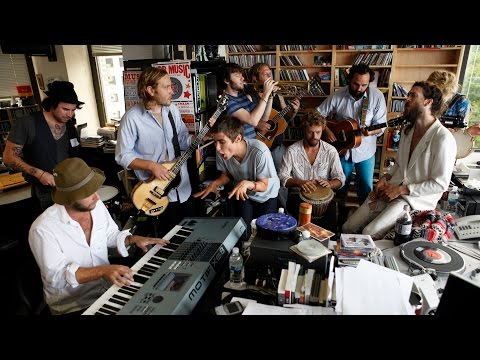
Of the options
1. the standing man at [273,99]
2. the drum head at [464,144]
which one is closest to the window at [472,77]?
the drum head at [464,144]

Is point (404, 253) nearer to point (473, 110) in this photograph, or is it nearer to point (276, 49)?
point (473, 110)

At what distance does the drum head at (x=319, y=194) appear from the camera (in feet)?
8.99

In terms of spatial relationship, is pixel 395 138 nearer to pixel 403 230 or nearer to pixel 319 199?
pixel 319 199

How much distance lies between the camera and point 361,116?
367 centimetres

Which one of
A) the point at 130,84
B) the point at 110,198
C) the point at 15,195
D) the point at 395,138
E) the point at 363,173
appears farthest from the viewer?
the point at 15,195

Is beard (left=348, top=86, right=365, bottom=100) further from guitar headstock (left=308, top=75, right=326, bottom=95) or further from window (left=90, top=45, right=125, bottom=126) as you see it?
window (left=90, top=45, right=125, bottom=126)

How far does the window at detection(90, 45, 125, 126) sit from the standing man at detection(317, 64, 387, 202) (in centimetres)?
488

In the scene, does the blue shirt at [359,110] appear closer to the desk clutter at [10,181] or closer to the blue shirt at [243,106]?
the blue shirt at [243,106]

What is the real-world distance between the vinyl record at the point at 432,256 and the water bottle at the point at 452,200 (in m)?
0.85

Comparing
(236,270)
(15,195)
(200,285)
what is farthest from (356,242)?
(15,195)

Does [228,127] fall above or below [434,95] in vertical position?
below

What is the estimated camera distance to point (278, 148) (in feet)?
13.6

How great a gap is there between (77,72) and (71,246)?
5.97 m
